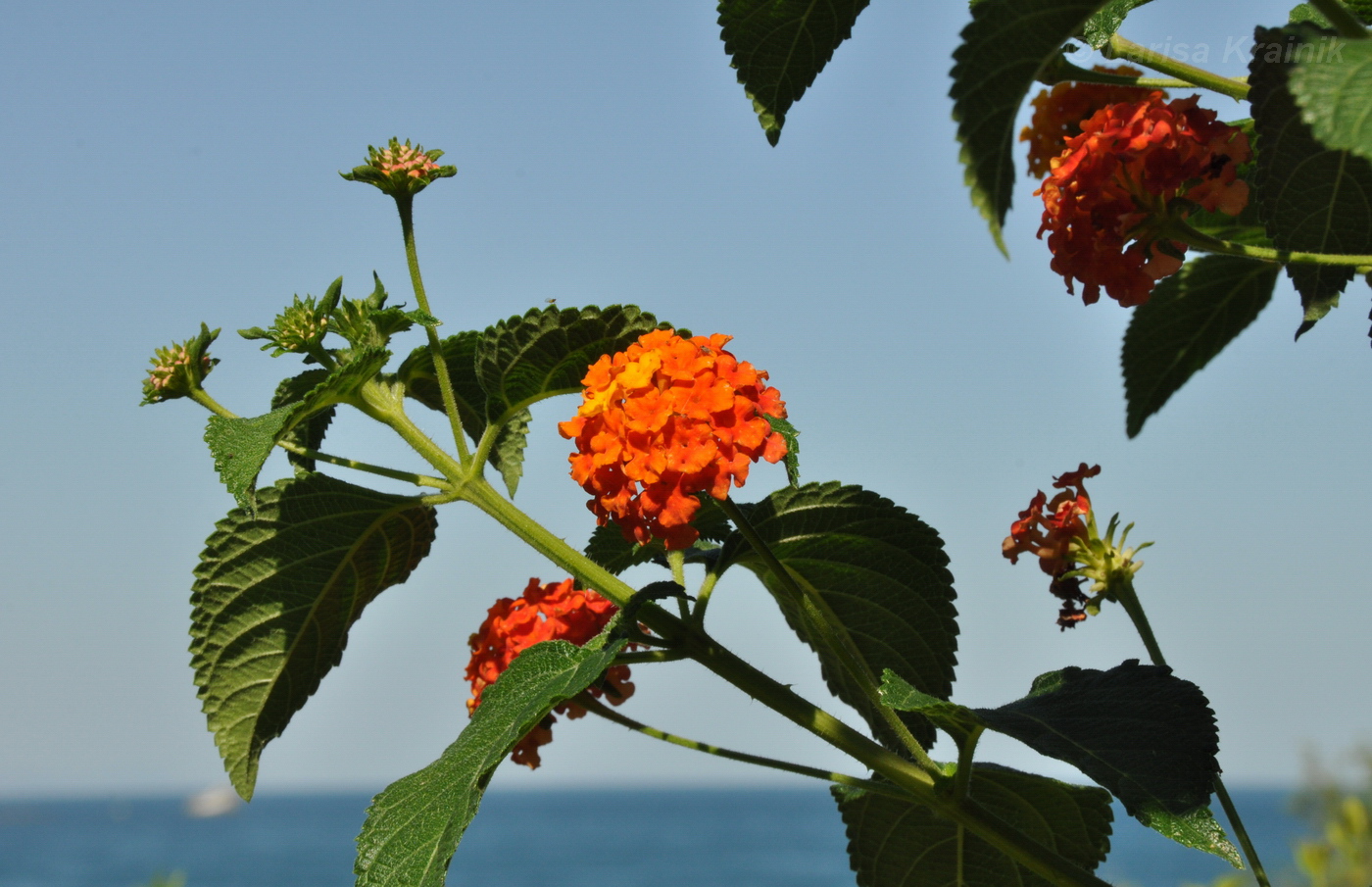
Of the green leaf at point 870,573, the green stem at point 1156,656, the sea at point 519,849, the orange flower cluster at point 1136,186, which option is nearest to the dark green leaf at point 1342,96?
the orange flower cluster at point 1136,186

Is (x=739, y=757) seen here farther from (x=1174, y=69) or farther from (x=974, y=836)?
(x=1174, y=69)

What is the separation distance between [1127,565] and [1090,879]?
0.44 metres

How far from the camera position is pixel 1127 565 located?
130cm

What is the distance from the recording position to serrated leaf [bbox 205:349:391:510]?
3.62 feet

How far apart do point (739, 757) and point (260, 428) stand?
615 millimetres

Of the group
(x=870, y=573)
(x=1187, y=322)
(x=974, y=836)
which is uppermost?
(x=1187, y=322)

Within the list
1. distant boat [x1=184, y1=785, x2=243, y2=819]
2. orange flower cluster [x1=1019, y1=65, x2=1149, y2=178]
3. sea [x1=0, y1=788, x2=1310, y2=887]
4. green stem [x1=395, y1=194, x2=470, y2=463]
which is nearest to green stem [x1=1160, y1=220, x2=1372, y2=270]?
orange flower cluster [x1=1019, y1=65, x2=1149, y2=178]

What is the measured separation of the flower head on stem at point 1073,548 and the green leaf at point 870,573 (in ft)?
0.58

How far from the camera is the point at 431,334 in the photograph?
4.22 feet

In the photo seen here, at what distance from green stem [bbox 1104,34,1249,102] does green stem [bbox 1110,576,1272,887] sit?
542 millimetres

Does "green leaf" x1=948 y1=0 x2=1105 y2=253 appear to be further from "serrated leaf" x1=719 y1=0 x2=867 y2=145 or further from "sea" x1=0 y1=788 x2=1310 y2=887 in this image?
"sea" x1=0 y1=788 x2=1310 y2=887

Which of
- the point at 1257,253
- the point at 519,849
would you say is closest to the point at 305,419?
the point at 1257,253

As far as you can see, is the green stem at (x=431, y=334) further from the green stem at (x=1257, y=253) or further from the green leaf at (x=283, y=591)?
the green stem at (x=1257, y=253)

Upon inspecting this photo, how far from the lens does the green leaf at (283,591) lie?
1.33 meters
